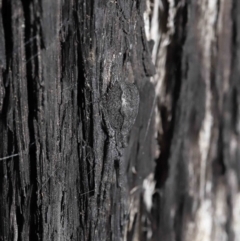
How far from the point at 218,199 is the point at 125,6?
0.34 meters

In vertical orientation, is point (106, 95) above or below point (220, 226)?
above

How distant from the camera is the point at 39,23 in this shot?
44cm

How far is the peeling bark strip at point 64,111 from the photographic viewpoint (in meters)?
0.45

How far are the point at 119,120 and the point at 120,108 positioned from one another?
14 millimetres

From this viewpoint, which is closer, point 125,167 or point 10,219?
point 10,219

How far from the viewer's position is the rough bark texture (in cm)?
46

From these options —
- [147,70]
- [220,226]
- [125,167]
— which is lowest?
[220,226]

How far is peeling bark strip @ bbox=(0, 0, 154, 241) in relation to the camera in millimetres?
450

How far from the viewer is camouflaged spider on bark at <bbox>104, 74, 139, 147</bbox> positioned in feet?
1.67

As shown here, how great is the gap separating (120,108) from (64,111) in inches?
2.5

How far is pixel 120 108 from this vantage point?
1.70 ft

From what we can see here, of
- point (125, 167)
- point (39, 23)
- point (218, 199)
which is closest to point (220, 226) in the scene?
point (218, 199)

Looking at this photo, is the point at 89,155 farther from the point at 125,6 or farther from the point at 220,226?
the point at 220,226

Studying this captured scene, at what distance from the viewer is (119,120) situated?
52 centimetres
